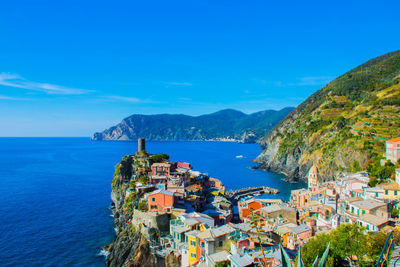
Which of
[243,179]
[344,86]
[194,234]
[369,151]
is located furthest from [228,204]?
[344,86]

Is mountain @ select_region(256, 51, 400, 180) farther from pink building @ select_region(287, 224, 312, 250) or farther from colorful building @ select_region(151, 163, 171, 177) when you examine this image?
colorful building @ select_region(151, 163, 171, 177)

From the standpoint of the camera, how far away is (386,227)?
22328 mm

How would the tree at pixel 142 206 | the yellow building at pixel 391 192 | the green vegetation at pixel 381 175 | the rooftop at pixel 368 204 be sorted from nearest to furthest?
the rooftop at pixel 368 204 < the yellow building at pixel 391 192 < the tree at pixel 142 206 < the green vegetation at pixel 381 175

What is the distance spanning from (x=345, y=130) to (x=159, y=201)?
2281 inches

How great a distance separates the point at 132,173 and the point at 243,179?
123 feet

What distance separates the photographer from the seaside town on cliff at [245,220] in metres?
22.5

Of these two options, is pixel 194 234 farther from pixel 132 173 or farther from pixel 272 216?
pixel 132 173

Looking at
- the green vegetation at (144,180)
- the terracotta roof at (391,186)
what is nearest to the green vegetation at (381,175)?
the terracotta roof at (391,186)

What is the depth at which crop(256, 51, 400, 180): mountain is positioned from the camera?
5884 centimetres

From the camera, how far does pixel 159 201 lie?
3291 cm

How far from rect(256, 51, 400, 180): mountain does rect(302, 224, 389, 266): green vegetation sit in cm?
3202

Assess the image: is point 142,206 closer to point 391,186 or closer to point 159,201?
point 159,201

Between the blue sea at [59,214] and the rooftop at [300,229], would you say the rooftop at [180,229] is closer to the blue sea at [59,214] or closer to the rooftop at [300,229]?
the rooftop at [300,229]

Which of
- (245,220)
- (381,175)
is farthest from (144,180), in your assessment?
(381,175)
